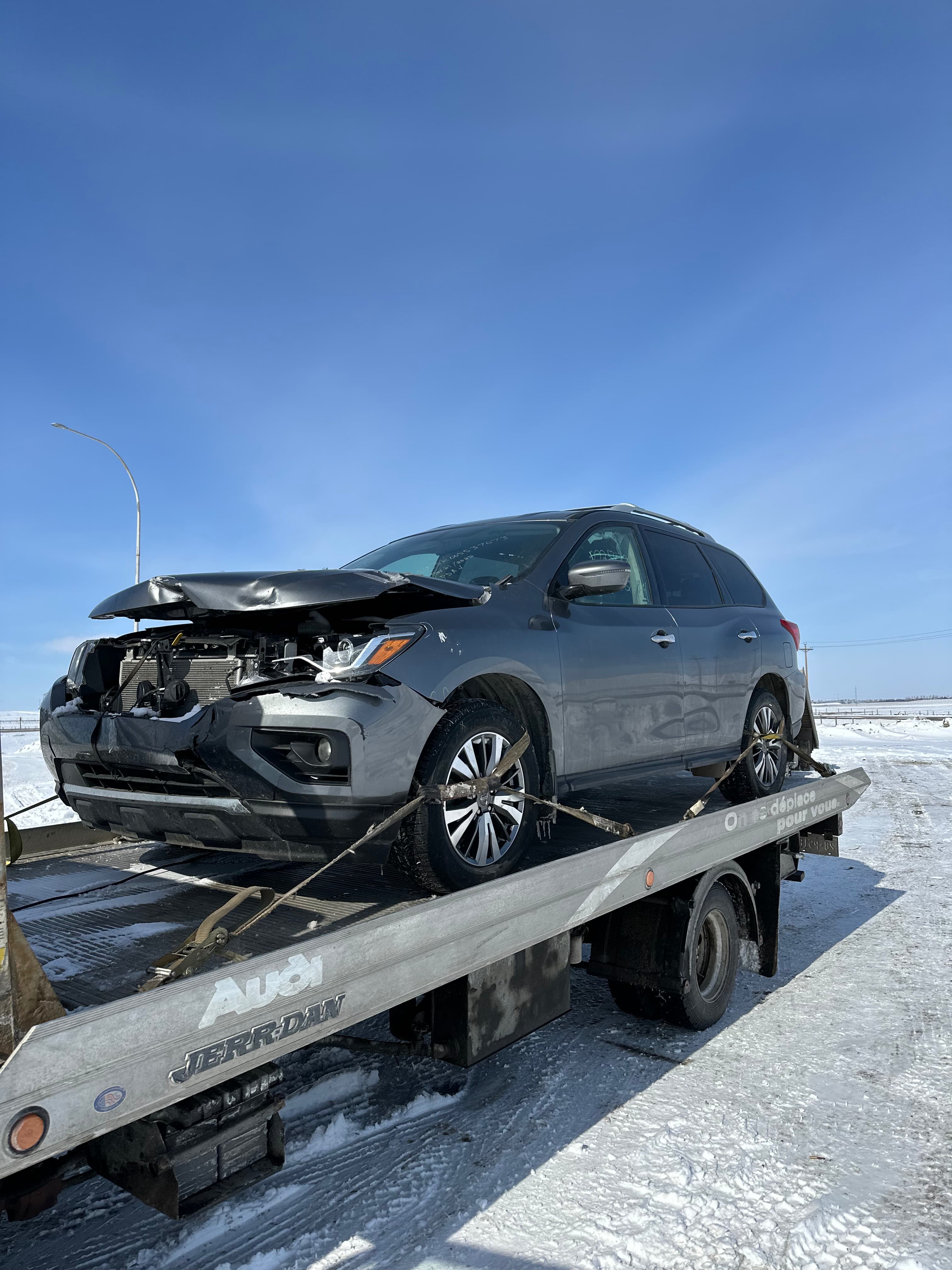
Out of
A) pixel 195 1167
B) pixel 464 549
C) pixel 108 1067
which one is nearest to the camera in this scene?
pixel 108 1067

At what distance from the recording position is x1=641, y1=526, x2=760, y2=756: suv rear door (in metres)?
5.01

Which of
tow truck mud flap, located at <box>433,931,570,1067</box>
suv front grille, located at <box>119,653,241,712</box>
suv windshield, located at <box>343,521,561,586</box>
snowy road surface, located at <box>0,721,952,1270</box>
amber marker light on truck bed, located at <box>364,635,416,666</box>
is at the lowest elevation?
snowy road surface, located at <box>0,721,952,1270</box>

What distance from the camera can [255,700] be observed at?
115 inches

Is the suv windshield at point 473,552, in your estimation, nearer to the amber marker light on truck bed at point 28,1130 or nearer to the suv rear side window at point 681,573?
the suv rear side window at point 681,573

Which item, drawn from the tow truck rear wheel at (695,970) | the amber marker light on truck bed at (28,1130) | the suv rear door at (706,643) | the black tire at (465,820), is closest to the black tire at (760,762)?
the suv rear door at (706,643)

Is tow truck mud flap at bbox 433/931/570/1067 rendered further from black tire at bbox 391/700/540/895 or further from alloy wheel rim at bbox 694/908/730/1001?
alloy wheel rim at bbox 694/908/730/1001

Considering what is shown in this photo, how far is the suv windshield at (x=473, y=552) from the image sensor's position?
A: 13.7 feet

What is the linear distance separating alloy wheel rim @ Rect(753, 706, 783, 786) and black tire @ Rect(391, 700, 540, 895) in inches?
102

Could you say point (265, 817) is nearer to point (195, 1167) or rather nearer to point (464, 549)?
point (195, 1167)

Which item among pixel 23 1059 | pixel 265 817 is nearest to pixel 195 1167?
pixel 23 1059

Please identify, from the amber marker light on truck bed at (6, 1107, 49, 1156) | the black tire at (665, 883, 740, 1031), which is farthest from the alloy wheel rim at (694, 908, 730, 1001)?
the amber marker light on truck bed at (6, 1107, 49, 1156)

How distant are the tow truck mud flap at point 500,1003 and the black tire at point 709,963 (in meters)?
0.97

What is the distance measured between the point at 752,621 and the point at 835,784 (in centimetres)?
135

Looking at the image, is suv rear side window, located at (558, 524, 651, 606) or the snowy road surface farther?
suv rear side window, located at (558, 524, 651, 606)
